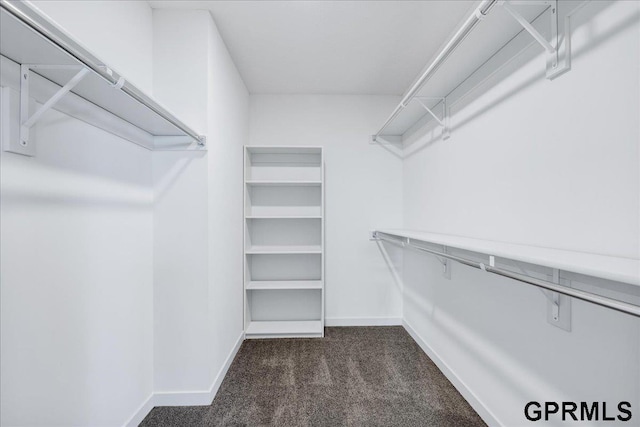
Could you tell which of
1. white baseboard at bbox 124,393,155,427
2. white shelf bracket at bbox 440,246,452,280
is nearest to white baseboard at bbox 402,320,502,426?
white shelf bracket at bbox 440,246,452,280

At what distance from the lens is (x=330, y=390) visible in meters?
1.92

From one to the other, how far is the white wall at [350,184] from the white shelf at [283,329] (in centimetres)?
25

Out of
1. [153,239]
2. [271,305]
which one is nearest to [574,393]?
[153,239]

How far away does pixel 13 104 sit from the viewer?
0.93 metres

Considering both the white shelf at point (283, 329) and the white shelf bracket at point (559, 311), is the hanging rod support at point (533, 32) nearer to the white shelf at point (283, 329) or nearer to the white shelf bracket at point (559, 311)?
the white shelf bracket at point (559, 311)

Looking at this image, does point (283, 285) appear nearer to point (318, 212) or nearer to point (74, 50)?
point (318, 212)

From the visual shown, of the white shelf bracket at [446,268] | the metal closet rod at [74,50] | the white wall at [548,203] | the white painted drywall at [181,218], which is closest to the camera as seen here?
the metal closet rod at [74,50]

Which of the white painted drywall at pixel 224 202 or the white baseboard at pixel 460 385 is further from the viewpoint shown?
the white painted drywall at pixel 224 202

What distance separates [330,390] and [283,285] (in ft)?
3.43

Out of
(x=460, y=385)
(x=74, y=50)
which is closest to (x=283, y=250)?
(x=460, y=385)

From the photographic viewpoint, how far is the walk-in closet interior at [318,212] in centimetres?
93

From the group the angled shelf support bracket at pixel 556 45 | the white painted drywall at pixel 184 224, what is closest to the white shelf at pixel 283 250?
the white painted drywall at pixel 184 224

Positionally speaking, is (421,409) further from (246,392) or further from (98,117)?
(98,117)

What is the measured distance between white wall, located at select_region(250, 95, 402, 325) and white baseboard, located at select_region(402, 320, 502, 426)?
0.62 meters
